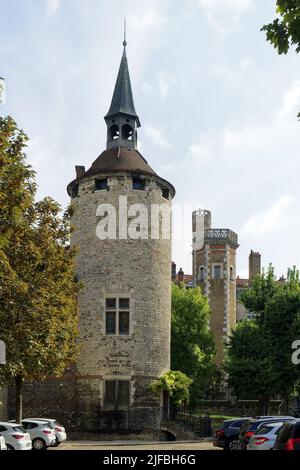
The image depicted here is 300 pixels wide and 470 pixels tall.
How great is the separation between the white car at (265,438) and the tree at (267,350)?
1820 cm

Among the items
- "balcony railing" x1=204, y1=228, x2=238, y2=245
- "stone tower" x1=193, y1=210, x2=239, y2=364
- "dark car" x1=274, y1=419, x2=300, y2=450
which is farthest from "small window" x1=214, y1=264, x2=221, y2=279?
"dark car" x1=274, y1=419, x2=300, y2=450

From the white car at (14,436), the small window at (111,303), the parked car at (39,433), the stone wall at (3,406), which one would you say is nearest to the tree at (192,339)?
the small window at (111,303)

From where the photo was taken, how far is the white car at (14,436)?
23.6 m

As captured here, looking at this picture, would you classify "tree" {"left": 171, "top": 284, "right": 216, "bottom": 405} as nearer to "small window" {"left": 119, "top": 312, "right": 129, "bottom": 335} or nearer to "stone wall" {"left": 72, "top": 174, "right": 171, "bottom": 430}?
"stone wall" {"left": 72, "top": 174, "right": 171, "bottom": 430}

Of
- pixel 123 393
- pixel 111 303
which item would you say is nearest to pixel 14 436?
pixel 123 393

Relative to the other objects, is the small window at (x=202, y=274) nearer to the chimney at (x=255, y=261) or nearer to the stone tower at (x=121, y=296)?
the chimney at (x=255, y=261)

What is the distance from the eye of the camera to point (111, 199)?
3772cm

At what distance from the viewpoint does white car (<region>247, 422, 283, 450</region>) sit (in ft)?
65.1

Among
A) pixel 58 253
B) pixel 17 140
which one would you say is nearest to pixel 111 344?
pixel 58 253

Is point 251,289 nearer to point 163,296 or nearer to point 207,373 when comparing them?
point 163,296

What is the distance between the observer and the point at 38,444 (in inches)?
1105

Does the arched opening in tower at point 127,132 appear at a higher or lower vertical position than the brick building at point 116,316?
higher

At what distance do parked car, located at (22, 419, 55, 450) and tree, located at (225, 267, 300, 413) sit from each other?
1366cm

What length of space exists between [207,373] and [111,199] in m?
17.7
